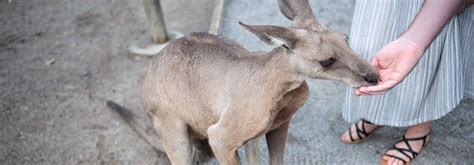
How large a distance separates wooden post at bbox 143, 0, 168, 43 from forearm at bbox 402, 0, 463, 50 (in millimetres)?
2237

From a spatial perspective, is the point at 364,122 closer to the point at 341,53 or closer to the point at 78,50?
the point at 341,53

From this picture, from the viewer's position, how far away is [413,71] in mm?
2275

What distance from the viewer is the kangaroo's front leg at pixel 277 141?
2.04 m

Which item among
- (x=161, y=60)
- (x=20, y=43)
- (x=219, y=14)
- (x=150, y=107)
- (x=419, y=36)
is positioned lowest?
(x=20, y=43)

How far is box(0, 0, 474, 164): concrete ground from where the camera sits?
2.74 m

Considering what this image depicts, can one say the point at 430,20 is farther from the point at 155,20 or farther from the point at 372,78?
the point at 155,20

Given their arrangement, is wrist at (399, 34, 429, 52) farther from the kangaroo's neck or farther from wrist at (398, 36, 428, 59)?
the kangaroo's neck

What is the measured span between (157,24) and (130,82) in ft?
1.73

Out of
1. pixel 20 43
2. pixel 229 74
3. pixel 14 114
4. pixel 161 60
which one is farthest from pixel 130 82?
pixel 229 74

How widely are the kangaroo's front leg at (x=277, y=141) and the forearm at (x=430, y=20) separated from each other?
59cm

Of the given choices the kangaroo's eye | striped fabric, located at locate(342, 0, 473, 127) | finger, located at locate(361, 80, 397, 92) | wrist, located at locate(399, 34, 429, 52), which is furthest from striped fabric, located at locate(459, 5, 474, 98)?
the kangaroo's eye

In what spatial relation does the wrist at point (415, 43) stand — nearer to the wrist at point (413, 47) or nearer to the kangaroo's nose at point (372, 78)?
the wrist at point (413, 47)

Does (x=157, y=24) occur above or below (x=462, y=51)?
below

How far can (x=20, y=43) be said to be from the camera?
4.04m
